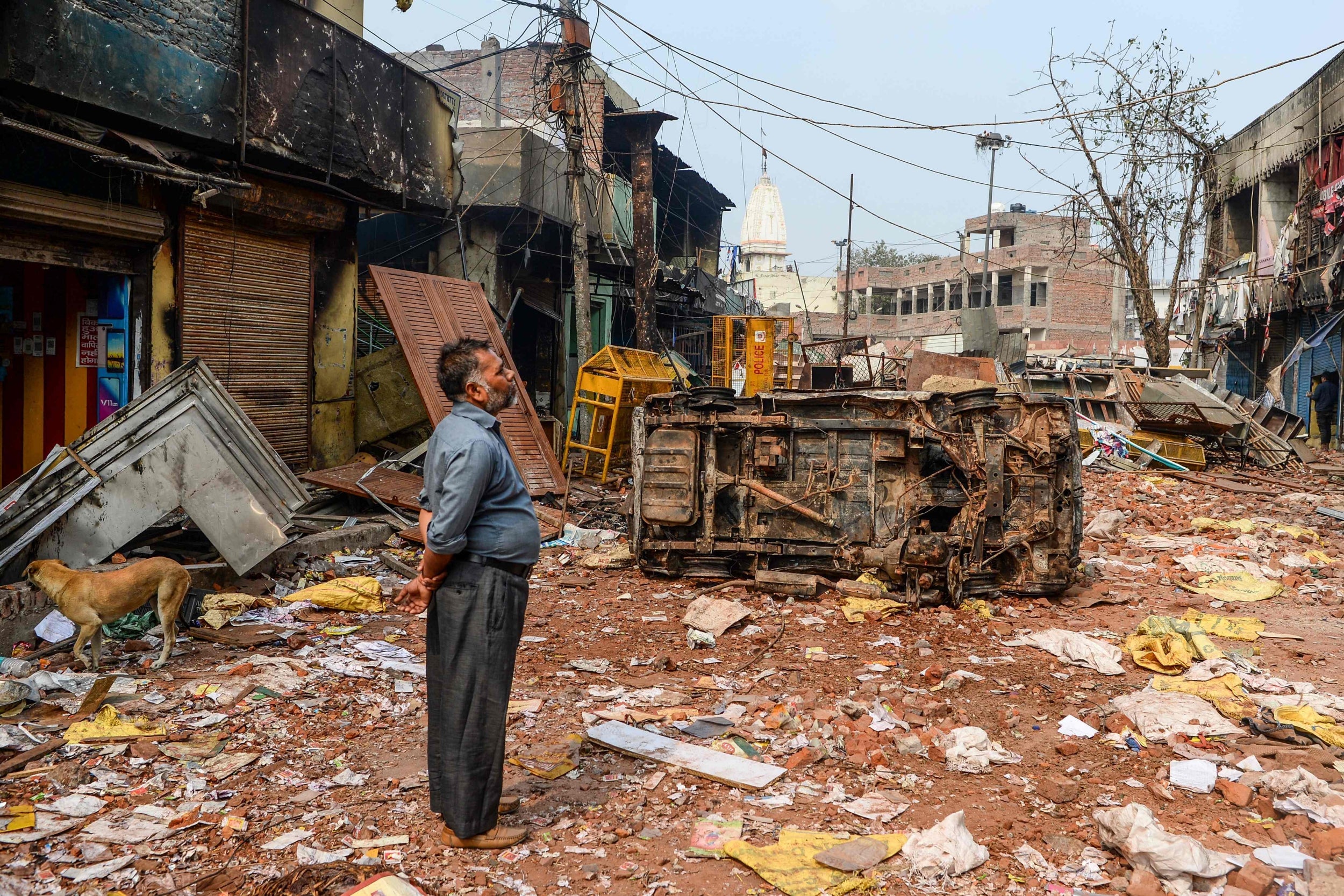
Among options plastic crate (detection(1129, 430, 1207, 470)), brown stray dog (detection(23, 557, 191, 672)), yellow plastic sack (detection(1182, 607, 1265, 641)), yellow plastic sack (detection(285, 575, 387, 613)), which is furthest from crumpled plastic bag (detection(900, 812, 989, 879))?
plastic crate (detection(1129, 430, 1207, 470))

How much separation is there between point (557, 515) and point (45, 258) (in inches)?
202

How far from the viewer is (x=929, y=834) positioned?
11.1 feet

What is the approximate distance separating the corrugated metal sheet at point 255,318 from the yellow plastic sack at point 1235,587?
28.0 ft

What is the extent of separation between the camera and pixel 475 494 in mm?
3160

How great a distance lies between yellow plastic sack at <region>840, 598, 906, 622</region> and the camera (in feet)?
22.2

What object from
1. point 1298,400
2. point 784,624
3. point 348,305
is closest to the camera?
point 784,624

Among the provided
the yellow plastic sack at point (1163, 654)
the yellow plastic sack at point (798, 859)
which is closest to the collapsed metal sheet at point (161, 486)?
the yellow plastic sack at point (798, 859)

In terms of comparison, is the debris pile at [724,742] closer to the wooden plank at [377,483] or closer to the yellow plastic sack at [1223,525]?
the wooden plank at [377,483]

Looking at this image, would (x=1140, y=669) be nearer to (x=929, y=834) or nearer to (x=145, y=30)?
(x=929, y=834)

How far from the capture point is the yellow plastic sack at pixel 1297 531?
1002cm

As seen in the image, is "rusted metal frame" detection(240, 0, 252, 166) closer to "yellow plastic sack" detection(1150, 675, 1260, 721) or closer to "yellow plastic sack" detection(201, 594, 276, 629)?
"yellow plastic sack" detection(201, 594, 276, 629)

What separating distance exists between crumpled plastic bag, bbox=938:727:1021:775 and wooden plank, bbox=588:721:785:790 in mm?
832

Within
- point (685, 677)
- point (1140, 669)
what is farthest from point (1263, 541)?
point (685, 677)

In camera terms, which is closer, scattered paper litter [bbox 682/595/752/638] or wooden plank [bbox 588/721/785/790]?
wooden plank [bbox 588/721/785/790]
